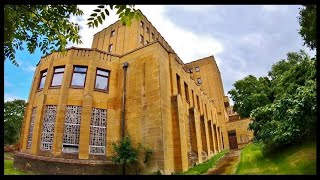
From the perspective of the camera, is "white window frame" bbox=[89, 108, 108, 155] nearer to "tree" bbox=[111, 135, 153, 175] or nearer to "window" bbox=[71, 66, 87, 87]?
"tree" bbox=[111, 135, 153, 175]

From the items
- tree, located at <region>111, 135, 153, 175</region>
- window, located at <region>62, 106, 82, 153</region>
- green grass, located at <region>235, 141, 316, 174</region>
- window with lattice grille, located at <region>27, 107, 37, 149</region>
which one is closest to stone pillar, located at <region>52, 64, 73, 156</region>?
window, located at <region>62, 106, 82, 153</region>

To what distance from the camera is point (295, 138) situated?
1123 cm

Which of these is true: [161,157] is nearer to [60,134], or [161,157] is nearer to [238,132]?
[60,134]

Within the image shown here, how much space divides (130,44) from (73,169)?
19656 millimetres

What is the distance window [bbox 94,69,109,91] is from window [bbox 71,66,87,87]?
33.9 inches

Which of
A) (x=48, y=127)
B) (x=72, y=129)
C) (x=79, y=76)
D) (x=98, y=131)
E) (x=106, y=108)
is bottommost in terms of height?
(x=98, y=131)

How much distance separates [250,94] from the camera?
42.1m

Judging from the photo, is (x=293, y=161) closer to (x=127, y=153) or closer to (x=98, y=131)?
(x=127, y=153)

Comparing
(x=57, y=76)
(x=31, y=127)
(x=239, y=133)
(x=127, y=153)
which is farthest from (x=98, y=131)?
(x=239, y=133)

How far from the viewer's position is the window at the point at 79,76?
15.6 m

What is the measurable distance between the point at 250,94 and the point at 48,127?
36.1 m

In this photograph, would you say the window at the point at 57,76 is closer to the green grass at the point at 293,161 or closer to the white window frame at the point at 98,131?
the white window frame at the point at 98,131

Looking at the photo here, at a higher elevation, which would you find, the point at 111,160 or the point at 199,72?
the point at 199,72
